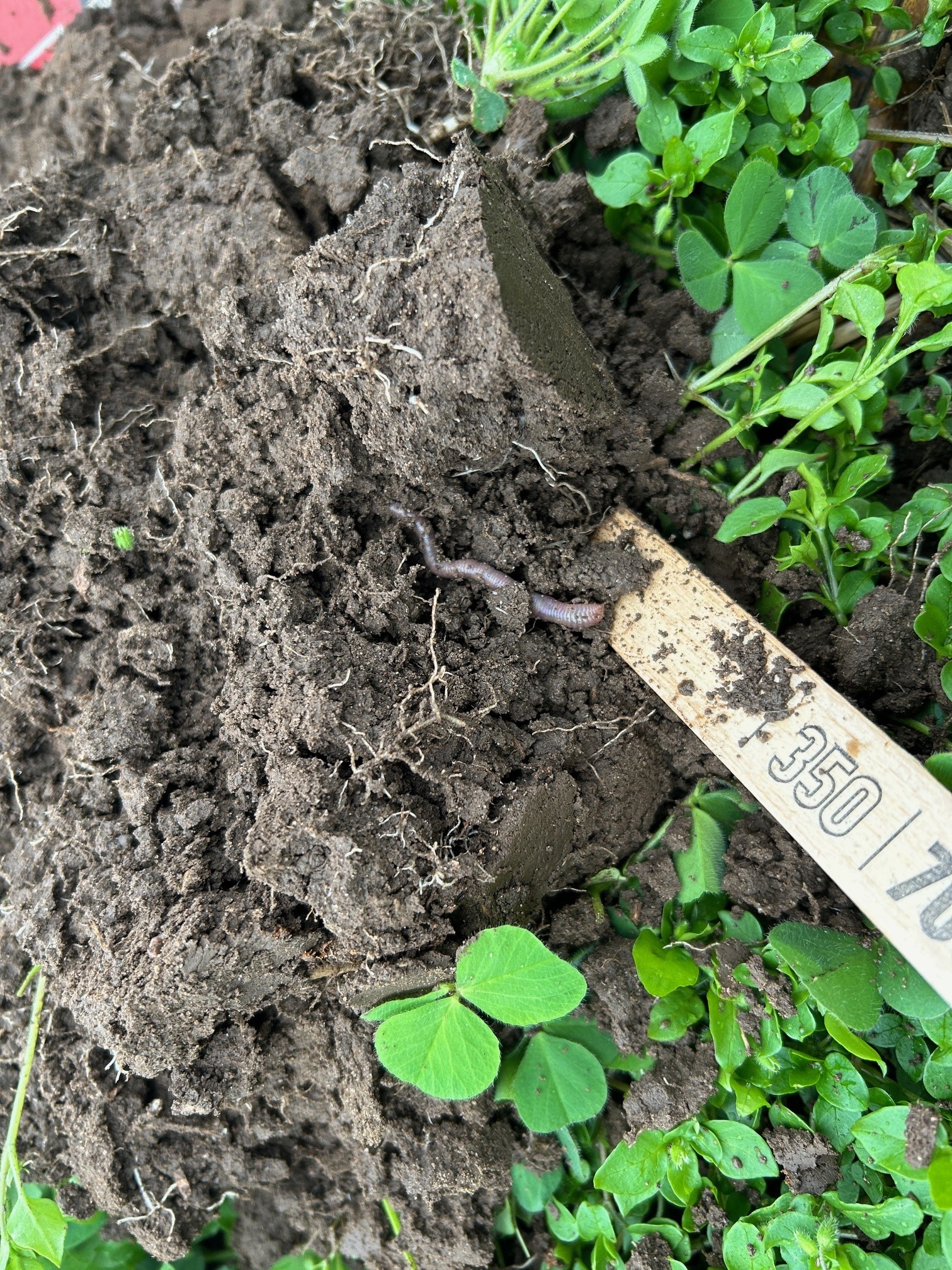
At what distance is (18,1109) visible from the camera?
209 cm

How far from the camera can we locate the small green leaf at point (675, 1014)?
77.4 inches

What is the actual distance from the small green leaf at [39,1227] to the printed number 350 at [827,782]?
203 centimetres

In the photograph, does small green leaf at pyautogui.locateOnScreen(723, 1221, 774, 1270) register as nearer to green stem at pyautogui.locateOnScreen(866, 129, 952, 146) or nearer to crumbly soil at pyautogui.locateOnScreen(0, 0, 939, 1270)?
crumbly soil at pyautogui.locateOnScreen(0, 0, 939, 1270)

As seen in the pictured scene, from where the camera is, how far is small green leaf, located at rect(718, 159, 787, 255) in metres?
1.87

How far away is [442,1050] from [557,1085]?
482 mm

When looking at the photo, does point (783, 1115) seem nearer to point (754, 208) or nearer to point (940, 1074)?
point (940, 1074)

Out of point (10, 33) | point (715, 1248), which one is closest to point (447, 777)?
point (715, 1248)

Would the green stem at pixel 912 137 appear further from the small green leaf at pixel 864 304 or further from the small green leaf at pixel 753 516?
the small green leaf at pixel 753 516

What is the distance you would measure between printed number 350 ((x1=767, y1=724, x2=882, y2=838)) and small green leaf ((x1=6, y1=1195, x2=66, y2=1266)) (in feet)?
6.65

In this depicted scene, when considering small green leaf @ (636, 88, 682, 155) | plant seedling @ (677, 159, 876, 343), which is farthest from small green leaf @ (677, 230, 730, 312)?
small green leaf @ (636, 88, 682, 155)

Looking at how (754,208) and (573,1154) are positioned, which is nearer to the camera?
(754,208)

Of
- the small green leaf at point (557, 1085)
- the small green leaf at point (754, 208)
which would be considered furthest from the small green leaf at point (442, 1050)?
the small green leaf at point (754, 208)

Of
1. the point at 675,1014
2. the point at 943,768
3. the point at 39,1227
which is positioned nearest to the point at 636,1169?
the point at 675,1014

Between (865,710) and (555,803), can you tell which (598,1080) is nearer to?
(555,803)
